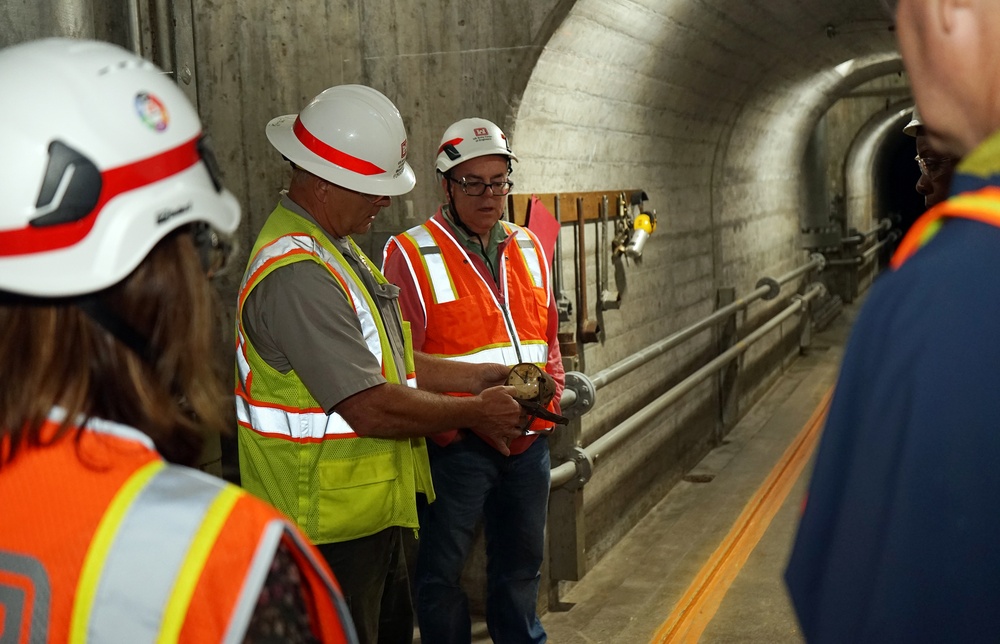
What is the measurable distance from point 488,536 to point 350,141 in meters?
1.86

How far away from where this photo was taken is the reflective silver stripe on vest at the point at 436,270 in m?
3.92

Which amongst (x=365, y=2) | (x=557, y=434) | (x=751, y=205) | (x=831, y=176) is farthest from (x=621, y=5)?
(x=831, y=176)

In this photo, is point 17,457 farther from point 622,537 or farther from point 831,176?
point 831,176

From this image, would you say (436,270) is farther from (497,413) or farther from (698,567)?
(698,567)

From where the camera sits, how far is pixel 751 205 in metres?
10.3

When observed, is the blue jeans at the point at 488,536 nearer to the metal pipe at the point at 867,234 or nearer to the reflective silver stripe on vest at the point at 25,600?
the reflective silver stripe on vest at the point at 25,600

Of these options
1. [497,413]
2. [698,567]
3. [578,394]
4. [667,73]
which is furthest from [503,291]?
[667,73]

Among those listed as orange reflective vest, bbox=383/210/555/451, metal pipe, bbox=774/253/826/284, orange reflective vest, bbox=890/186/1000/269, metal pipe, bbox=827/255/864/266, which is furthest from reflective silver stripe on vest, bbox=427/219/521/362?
metal pipe, bbox=827/255/864/266

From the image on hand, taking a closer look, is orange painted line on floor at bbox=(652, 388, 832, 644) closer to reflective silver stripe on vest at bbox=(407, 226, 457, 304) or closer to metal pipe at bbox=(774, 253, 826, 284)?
reflective silver stripe on vest at bbox=(407, 226, 457, 304)

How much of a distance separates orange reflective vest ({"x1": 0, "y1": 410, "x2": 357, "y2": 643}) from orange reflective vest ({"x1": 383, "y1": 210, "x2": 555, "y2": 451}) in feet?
9.06

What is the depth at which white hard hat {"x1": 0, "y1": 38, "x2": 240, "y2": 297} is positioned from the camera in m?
1.17

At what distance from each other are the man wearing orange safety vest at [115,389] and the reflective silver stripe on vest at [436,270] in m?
2.55

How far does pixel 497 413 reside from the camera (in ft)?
11.2

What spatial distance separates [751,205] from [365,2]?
6349mm
